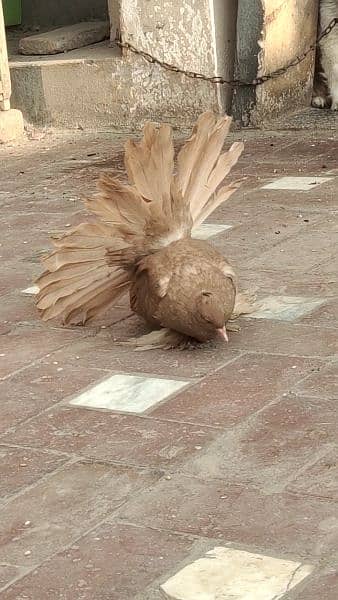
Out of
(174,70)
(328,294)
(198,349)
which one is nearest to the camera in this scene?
(198,349)

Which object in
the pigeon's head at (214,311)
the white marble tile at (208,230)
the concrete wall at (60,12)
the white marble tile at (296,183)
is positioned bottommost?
the white marble tile at (208,230)

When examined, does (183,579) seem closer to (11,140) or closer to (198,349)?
(198,349)

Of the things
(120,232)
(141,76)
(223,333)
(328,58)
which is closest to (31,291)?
(120,232)

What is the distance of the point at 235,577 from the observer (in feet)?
9.93

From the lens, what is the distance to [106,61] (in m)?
8.95

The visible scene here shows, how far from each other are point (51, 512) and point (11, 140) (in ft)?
19.0

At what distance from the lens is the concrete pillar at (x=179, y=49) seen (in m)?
8.69

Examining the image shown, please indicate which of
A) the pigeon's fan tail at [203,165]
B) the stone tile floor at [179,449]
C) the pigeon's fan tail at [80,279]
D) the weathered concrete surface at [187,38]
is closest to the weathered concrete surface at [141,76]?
the weathered concrete surface at [187,38]

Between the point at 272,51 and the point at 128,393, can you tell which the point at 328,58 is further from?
the point at 128,393

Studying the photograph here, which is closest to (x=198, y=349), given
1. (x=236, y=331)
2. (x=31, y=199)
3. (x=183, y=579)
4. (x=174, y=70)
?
(x=236, y=331)

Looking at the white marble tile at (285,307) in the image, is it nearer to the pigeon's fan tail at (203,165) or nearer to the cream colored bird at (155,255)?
the cream colored bird at (155,255)

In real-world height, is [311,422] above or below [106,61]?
below

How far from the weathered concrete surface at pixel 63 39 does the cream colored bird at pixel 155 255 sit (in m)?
4.59

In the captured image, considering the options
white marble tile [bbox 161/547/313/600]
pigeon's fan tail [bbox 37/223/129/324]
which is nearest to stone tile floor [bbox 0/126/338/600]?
white marble tile [bbox 161/547/313/600]
